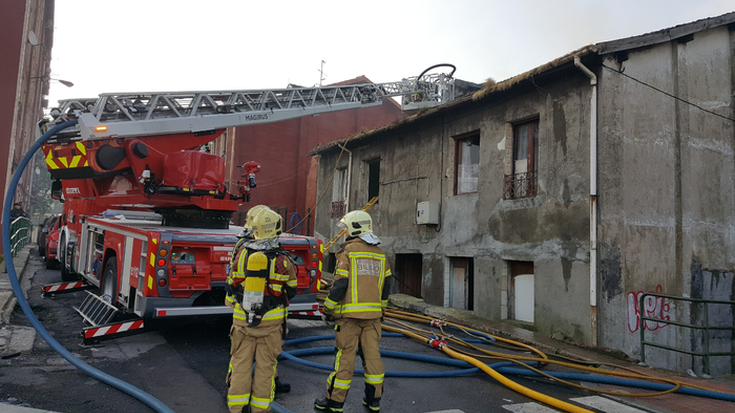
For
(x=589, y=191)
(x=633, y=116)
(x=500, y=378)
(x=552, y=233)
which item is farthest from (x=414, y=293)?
(x=500, y=378)

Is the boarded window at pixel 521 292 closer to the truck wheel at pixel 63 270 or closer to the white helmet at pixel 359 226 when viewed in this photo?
the white helmet at pixel 359 226

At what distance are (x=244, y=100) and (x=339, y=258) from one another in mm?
5231

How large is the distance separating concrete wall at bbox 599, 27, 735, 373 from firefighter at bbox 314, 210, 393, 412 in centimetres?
491

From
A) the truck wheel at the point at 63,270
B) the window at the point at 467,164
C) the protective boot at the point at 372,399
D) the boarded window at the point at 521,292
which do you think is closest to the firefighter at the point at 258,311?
the protective boot at the point at 372,399

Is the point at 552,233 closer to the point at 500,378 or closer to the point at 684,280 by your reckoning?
the point at 684,280

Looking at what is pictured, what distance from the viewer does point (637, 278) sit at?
315 inches

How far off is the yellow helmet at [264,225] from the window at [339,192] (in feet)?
37.3

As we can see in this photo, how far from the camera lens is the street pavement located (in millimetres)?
4609

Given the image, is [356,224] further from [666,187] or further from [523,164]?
[666,187]

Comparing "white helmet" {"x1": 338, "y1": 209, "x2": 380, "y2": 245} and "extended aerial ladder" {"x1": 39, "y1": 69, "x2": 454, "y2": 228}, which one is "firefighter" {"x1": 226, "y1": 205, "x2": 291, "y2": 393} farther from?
"extended aerial ladder" {"x1": 39, "y1": 69, "x2": 454, "y2": 228}

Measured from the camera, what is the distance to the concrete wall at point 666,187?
779 centimetres

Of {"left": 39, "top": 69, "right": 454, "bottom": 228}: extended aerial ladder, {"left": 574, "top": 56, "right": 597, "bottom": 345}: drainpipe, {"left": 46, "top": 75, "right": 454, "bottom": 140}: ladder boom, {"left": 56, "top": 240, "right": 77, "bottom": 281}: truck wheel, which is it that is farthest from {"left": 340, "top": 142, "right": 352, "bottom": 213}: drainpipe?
{"left": 574, "top": 56, "right": 597, "bottom": 345}: drainpipe

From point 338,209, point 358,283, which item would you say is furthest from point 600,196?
point 338,209

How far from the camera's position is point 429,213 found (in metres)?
10.9
